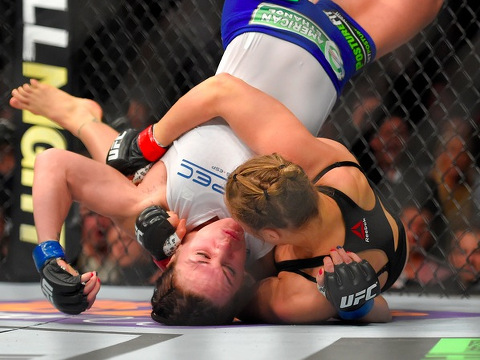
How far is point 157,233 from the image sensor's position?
1.77 m

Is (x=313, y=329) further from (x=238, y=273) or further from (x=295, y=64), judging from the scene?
(x=295, y=64)

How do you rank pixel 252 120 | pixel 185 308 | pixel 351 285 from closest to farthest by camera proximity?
pixel 351 285 < pixel 185 308 < pixel 252 120

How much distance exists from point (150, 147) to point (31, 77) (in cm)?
95

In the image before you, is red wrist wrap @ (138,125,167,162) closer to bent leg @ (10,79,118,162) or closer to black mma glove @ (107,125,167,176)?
black mma glove @ (107,125,167,176)

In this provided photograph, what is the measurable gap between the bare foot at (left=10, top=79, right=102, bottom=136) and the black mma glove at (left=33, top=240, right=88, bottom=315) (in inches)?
24.0

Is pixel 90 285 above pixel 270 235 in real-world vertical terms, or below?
below

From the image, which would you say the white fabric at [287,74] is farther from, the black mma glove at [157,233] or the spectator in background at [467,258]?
the spectator in background at [467,258]

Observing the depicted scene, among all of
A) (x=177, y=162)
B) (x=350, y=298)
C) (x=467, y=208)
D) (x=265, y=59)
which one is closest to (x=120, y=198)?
(x=177, y=162)

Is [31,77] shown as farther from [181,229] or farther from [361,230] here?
[361,230]

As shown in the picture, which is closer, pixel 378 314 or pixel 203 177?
pixel 378 314

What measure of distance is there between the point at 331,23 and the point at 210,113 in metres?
0.45

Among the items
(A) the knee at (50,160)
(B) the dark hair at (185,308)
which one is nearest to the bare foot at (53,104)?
(A) the knee at (50,160)

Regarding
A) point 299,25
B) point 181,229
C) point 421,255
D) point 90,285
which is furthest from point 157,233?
point 421,255

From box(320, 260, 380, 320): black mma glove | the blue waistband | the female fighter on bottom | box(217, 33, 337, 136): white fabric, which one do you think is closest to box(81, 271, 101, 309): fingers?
the female fighter on bottom
